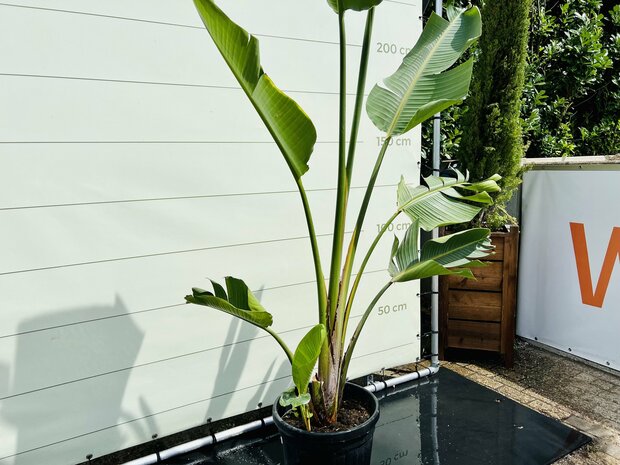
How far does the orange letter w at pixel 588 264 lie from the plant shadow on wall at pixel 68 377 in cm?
301

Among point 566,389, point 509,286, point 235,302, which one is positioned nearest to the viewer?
point 235,302

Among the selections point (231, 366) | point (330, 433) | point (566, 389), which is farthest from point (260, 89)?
point (566, 389)

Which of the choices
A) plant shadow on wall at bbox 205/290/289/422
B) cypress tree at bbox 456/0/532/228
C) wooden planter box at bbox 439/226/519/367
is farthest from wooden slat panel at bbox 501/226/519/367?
plant shadow on wall at bbox 205/290/289/422

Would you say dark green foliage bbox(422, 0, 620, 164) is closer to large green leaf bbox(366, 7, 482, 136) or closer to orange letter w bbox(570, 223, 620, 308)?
orange letter w bbox(570, 223, 620, 308)

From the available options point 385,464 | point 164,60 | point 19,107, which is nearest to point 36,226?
point 19,107

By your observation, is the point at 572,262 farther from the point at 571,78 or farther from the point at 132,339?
the point at 132,339

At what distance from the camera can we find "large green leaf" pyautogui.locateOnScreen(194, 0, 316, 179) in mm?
1477

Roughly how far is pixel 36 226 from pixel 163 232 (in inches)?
20.4

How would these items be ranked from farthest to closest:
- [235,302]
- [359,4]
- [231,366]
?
[231,366] → [235,302] → [359,4]

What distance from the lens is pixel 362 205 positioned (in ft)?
6.53

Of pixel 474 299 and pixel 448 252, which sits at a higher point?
pixel 448 252

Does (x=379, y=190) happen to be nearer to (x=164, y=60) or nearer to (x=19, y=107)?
(x=164, y=60)

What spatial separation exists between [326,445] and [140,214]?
128 cm

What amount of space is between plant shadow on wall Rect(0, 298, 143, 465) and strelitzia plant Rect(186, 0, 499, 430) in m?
0.60
